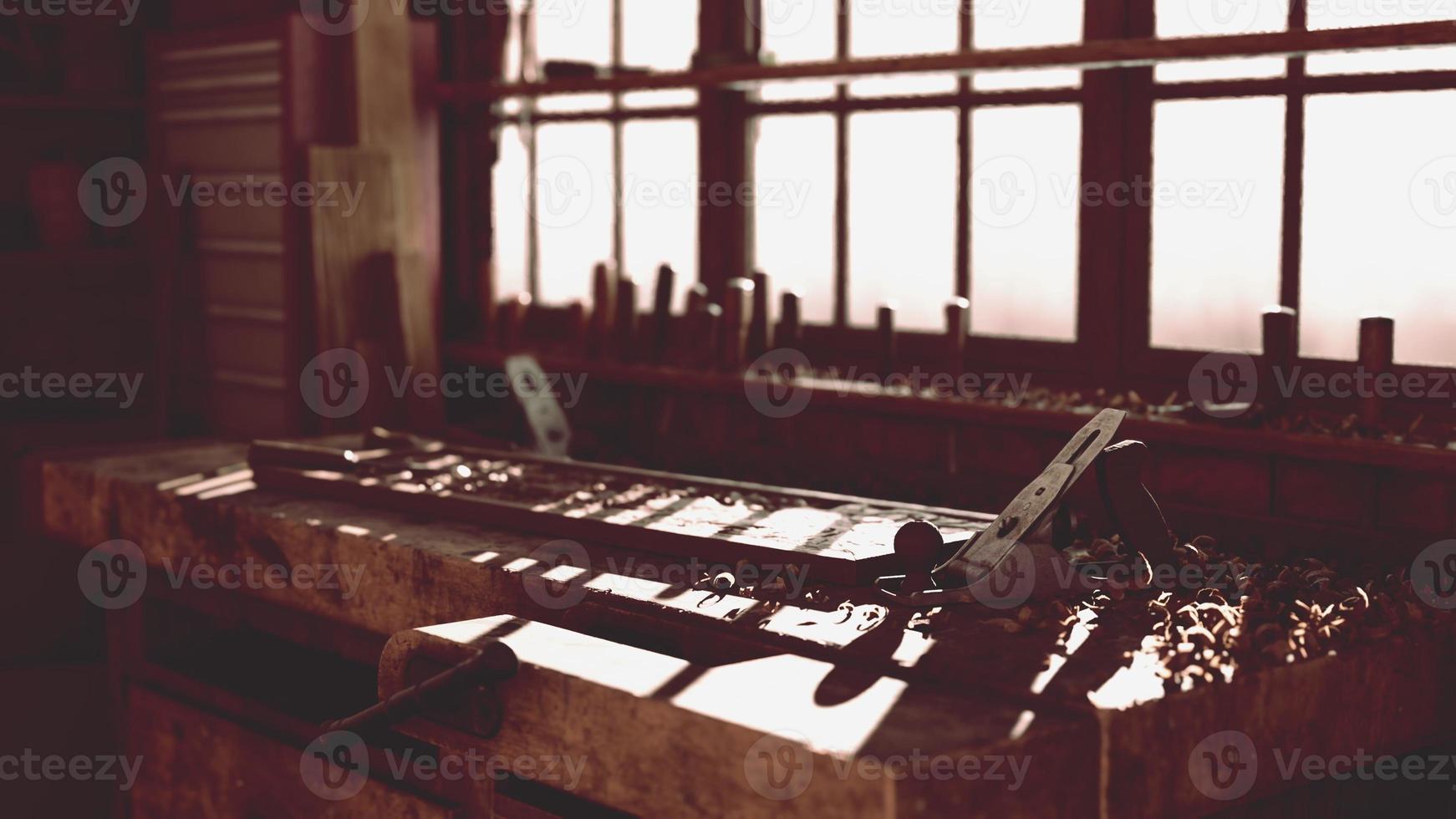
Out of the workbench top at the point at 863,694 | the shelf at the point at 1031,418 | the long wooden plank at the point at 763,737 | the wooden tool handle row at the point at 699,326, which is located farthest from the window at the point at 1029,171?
the long wooden plank at the point at 763,737

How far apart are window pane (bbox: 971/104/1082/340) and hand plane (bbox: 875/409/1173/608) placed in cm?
103

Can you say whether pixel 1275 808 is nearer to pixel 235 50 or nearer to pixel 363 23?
pixel 363 23

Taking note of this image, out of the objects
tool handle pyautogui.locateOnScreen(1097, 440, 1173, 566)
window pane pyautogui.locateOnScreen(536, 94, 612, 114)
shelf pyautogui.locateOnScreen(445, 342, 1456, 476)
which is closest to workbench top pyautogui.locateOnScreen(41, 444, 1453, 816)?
tool handle pyautogui.locateOnScreen(1097, 440, 1173, 566)

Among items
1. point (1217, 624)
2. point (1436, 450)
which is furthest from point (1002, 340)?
point (1217, 624)

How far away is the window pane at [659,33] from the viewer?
4.16 metres

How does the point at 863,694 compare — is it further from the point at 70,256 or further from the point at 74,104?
the point at 74,104

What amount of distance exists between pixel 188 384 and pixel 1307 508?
3717 millimetres

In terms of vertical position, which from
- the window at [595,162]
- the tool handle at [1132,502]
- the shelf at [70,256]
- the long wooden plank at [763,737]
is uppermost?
the window at [595,162]

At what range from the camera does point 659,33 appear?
13.8 ft

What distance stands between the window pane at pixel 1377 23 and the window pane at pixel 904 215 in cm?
92

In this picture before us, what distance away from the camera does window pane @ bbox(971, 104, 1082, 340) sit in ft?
11.0

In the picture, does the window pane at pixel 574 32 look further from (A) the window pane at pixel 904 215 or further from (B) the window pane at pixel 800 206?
(A) the window pane at pixel 904 215

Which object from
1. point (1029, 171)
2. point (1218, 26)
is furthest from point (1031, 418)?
point (1218, 26)

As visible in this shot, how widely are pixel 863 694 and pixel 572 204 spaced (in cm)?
289
